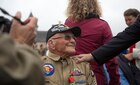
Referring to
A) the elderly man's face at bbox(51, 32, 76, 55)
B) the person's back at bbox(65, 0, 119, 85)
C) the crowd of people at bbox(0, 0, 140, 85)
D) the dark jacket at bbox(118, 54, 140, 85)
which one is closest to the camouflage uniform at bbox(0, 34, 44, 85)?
the crowd of people at bbox(0, 0, 140, 85)

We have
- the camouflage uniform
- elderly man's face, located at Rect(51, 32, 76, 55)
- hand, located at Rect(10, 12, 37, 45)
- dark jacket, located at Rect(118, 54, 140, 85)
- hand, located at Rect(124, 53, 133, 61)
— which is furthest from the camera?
hand, located at Rect(124, 53, 133, 61)

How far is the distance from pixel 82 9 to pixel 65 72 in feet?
3.65

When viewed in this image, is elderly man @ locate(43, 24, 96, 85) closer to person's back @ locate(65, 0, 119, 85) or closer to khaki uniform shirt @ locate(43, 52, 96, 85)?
khaki uniform shirt @ locate(43, 52, 96, 85)

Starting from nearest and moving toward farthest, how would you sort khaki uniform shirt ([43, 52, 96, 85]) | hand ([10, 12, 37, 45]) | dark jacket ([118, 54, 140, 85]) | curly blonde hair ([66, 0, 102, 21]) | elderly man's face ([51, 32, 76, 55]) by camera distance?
hand ([10, 12, 37, 45]) → khaki uniform shirt ([43, 52, 96, 85]) → elderly man's face ([51, 32, 76, 55]) → curly blonde hair ([66, 0, 102, 21]) → dark jacket ([118, 54, 140, 85])

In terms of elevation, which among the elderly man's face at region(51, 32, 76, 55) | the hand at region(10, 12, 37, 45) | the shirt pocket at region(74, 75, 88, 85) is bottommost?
the shirt pocket at region(74, 75, 88, 85)

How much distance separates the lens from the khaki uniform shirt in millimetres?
3971

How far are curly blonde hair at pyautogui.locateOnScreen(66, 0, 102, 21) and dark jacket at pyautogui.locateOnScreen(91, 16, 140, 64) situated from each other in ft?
2.00

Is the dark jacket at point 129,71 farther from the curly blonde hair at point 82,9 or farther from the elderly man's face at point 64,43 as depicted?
the elderly man's face at point 64,43

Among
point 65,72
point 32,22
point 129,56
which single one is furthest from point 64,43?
point 32,22

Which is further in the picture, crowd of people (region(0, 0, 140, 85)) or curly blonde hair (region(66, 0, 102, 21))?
curly blonde hair (region(66, 0, 102, 21))

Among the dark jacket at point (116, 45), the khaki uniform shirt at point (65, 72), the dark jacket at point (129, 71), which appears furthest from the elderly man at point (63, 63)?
the dark jacket at point (129, 71)

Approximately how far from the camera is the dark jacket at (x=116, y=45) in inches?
166

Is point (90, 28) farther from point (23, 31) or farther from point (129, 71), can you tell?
point (23, 31)

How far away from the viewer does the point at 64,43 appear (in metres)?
4.25
